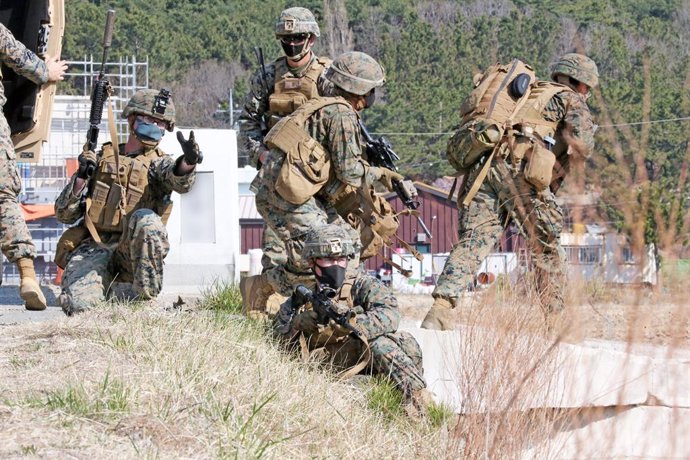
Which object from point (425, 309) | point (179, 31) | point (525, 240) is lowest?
point (425, 309)

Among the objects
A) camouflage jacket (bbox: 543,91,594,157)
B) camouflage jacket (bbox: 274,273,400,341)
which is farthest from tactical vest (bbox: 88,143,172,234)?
camouflage jacket (bbox: 543,91,594,157)

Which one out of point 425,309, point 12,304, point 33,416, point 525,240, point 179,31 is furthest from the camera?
point 179,31

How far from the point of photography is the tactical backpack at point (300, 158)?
738cm

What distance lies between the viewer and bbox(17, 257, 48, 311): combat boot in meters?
7.15

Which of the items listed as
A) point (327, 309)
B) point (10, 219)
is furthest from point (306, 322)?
point (10, 219)

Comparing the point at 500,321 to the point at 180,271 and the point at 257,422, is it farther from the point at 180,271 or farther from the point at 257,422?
the point at 180,271

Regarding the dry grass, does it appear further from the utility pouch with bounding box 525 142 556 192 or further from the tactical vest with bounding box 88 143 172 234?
the utility pouch with bounding box 525 142 556 192

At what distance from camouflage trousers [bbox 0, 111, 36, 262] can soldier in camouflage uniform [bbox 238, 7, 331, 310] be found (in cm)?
139

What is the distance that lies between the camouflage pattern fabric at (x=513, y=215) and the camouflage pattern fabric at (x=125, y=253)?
65.6 inches

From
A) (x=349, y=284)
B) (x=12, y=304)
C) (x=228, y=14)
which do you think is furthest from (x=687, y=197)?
(x=228, y=14)

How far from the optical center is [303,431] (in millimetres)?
5043

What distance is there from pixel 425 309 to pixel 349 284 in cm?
573

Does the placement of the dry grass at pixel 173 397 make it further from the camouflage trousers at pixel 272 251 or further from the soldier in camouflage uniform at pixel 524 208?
the soldier in camouflage uniform at pixel 524 208

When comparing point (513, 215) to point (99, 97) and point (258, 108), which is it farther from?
point (99, 97)
